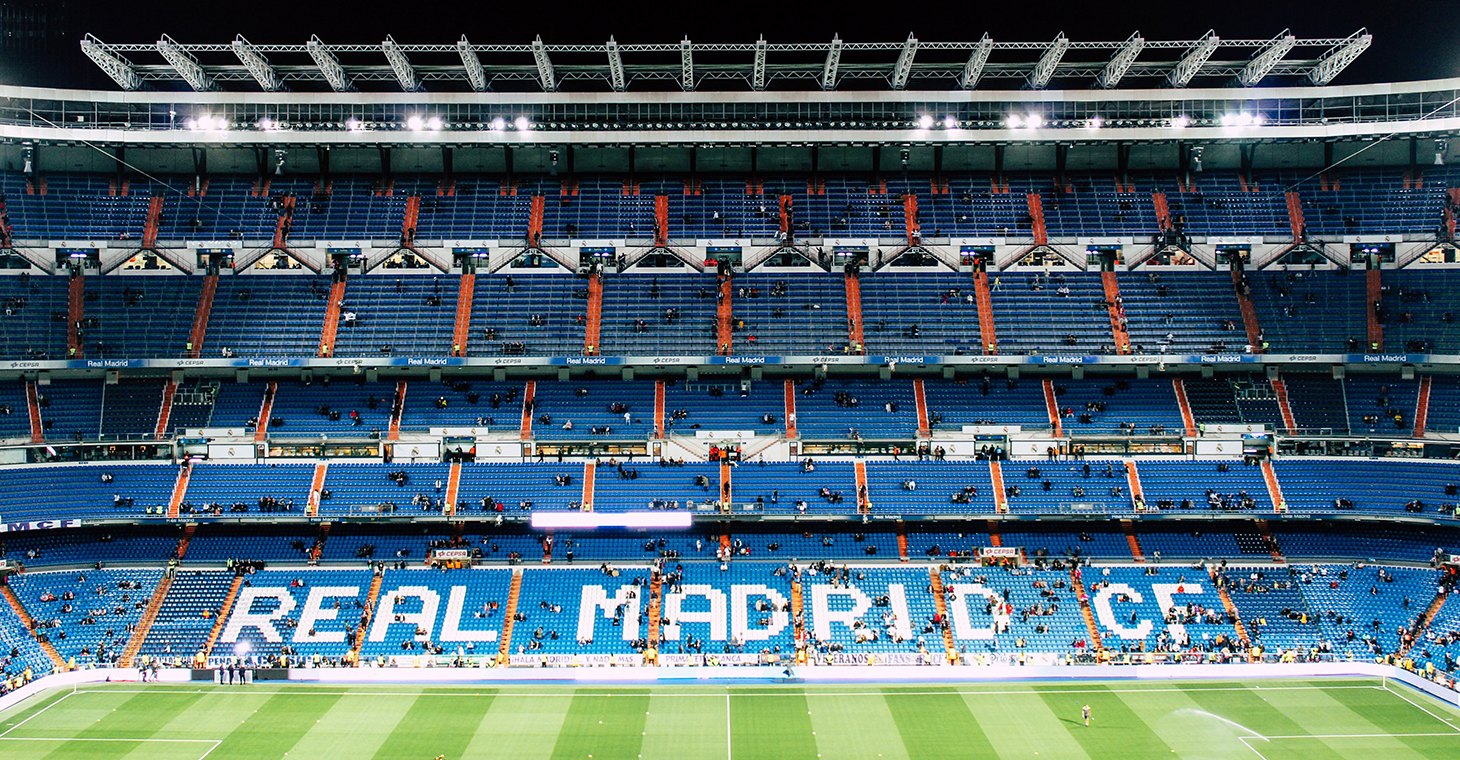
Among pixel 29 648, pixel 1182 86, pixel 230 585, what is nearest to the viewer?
pixel 29 648

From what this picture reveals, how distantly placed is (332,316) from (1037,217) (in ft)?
152

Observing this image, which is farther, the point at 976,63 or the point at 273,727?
the point at 976,63

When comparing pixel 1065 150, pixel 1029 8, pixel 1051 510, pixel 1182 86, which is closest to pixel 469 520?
pixel 1051 510

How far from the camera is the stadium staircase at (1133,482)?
49.0 meters

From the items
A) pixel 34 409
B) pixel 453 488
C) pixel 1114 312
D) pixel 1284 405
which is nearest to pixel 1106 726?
pixel 1284 405

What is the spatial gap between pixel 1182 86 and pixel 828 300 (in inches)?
997

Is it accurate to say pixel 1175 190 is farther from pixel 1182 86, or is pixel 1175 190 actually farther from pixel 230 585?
pixel 230 585

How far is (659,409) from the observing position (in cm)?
5409

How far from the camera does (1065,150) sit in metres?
60.6

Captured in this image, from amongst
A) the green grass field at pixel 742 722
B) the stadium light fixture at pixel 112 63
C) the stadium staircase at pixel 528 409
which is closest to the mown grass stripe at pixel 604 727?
the green grass field at pixel 742 722

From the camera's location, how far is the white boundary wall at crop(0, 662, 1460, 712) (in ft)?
132

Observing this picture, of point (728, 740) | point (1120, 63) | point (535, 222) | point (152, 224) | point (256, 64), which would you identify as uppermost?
point (1120, 63)

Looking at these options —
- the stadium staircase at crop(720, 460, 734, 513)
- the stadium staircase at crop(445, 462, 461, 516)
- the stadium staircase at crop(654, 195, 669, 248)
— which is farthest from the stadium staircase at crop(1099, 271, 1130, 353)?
→ the stadium staircase at crop(445, 462, 461, 516)

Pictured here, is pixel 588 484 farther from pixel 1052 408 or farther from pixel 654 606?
pixel 1052 408
